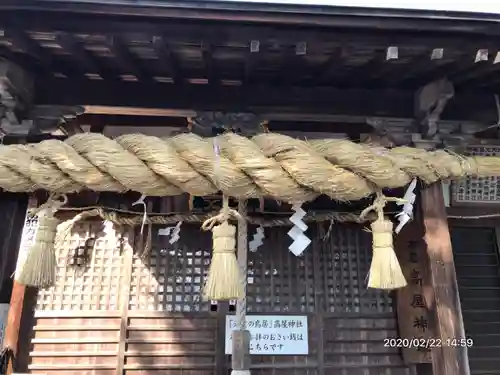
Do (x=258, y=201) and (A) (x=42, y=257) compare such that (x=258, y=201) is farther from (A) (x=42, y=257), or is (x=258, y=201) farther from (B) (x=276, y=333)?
(A) (x=42, y=257)

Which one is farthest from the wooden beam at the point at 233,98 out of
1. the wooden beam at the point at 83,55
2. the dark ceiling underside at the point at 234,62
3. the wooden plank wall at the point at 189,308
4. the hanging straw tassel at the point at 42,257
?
the wooden plank wall at the point at 189,308

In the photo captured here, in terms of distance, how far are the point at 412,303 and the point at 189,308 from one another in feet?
5.49

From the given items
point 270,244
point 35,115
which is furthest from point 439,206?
point 35,115

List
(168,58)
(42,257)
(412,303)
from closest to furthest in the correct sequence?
(42,257)
(168,58)
(412,303)

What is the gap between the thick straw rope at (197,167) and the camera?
85.0 inches

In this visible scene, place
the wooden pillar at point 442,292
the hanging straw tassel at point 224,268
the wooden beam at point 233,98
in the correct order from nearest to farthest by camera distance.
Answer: the hanging straw tassel at point 224,268
the wooden pillar at point 442,292
the wooden beam at point 233,98

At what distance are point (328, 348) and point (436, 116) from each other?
72.9 inches

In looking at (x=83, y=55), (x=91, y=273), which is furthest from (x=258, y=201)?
(x=83, y=55)

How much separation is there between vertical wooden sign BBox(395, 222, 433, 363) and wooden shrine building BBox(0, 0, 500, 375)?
0.5 inches

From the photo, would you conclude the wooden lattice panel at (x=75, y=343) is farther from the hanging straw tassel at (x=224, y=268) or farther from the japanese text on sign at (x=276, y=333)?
the hanging straw tassel at (x=224, y=268)

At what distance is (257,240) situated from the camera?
10.7 feet

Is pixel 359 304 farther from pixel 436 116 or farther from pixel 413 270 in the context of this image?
pixel 436 116

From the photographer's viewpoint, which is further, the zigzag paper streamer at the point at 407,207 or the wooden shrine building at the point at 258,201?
the zigzag paper streamer at the point at 407,207

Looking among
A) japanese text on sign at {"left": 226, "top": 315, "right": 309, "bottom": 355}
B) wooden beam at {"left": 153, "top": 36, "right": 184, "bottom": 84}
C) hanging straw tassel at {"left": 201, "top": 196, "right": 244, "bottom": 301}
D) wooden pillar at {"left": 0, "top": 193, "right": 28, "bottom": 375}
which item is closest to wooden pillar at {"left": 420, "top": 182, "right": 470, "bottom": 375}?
japanese text on sign at {"left": 226, "top": 315, "right": 309, "bottom": 355}
